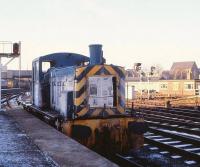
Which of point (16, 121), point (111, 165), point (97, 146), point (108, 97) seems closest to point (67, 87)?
point (108, 97)

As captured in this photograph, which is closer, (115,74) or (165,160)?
(165,160)

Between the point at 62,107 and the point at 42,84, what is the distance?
290 cm

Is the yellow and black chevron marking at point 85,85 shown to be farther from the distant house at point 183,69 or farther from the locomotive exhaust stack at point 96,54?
the distant house at point 183,69

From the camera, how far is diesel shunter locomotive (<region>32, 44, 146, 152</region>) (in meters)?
9.04

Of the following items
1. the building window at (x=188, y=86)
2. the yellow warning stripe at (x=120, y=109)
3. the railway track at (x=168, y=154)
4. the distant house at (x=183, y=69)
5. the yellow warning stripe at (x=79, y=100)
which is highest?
the distant house at (x=183, y=69)

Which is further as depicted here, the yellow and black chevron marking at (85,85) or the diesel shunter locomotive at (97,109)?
the yellow and black chevron marking at (85,85)

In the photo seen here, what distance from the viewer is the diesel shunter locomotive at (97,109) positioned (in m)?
9.04

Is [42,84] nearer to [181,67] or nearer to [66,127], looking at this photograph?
[66,127]

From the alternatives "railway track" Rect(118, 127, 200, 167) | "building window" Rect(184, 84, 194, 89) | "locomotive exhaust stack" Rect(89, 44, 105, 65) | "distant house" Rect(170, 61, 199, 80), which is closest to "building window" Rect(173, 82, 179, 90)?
"building window" Rect(184, 84, 194, 89)

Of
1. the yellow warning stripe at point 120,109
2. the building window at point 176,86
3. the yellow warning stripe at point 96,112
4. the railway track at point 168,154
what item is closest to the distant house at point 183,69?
the building window at point 176,86

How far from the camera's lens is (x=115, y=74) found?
32.2 feet

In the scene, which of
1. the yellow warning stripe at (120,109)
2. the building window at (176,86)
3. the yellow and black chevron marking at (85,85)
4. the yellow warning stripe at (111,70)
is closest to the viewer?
the yellow and black chevron marking at (85,85)

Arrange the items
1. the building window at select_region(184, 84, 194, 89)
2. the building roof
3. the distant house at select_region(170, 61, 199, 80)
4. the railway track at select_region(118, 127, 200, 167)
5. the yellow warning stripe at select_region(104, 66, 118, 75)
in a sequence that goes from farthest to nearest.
A: 1. the building roof
2. the distant house at select_region(170, 61, 199, 80)
3. the building window at select_region(184, 84, 194, 89)
4. the yellow warning stripe at select_region(104, 66, 118, 75)
5. the railway track at select_region(118, 127, 200, 167)

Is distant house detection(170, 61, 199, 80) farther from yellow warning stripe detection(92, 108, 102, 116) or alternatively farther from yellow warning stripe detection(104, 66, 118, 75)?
yellow warning stripe detection(92, 108, 102, 116)
